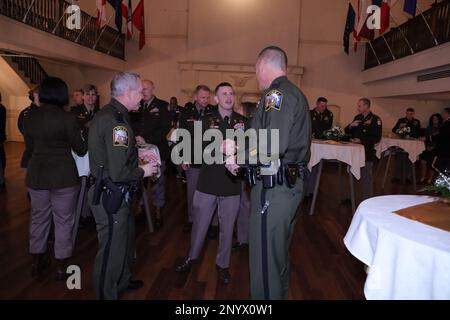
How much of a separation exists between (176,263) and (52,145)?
155cm

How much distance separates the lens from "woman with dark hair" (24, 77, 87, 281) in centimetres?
268

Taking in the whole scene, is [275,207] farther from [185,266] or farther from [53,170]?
[53,170]

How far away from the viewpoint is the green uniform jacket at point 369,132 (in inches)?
216

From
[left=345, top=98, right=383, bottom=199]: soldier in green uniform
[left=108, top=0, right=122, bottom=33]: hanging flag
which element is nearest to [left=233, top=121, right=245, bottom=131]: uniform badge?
[left=345, top=98, right=383, bottom=199]: soldier in green uniform

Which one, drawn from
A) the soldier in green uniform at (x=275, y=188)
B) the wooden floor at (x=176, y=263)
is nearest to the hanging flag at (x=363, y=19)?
the wooden floor at (x=176, y=263)

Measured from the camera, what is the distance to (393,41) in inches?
394

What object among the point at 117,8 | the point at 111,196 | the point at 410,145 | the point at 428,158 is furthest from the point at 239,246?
the point at 117,8

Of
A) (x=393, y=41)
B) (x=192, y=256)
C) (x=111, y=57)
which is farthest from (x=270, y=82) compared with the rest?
(x=111, y=57)

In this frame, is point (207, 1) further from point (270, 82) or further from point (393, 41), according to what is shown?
point (270, 82)

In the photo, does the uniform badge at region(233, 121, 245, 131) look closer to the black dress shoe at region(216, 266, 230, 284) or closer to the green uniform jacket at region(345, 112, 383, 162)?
the black dress shoe at region(216, 266, 230, 284)

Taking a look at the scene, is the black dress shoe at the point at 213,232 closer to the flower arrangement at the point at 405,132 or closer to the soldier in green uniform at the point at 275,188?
the soldier in green uniform at the point at 275,188

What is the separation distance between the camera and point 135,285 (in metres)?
2.78

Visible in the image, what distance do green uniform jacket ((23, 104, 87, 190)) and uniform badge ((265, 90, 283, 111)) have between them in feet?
5.34

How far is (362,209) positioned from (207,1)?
12084mm
